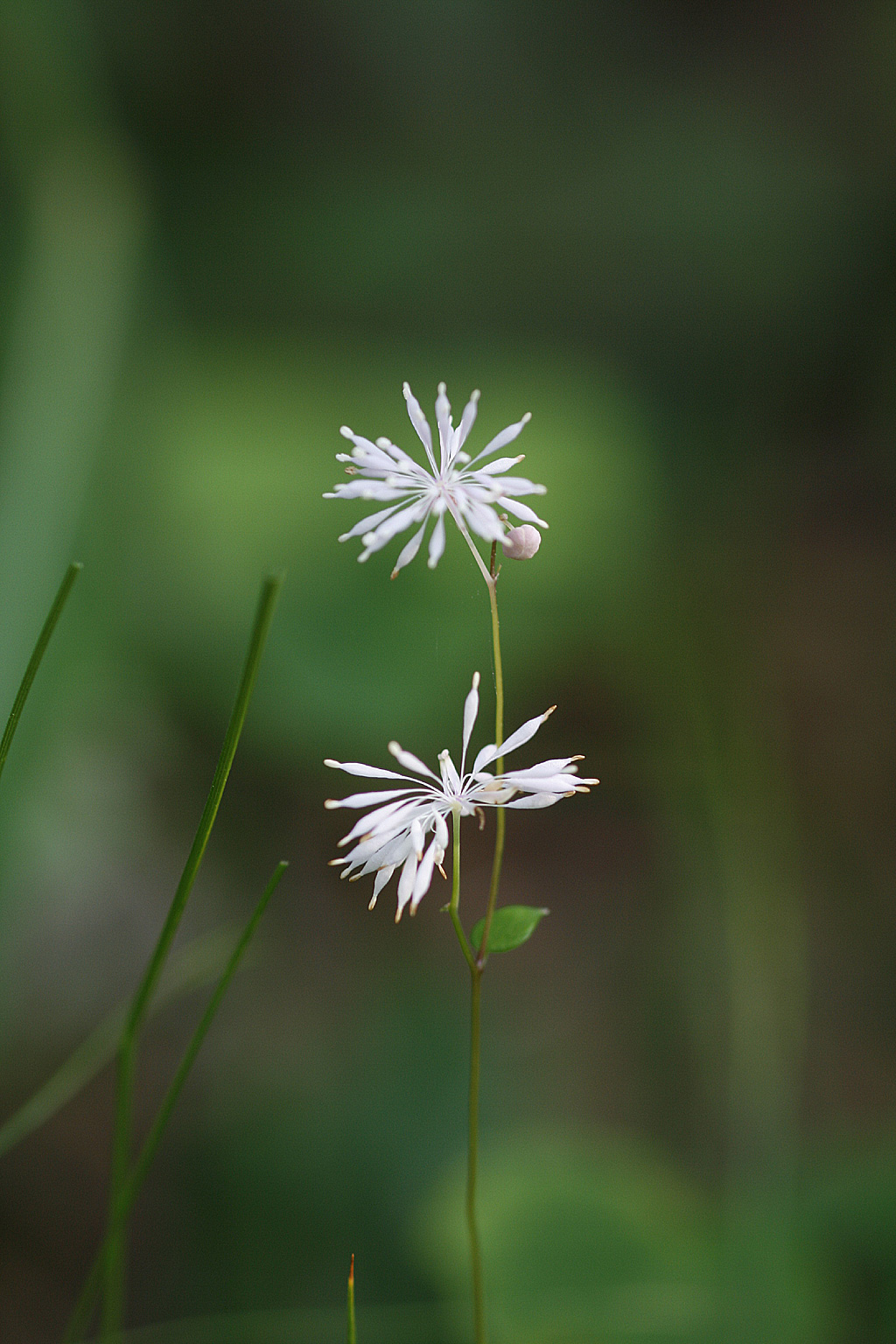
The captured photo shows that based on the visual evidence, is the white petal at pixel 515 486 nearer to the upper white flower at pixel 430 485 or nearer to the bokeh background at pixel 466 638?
the upper white flower at pixel 430 485

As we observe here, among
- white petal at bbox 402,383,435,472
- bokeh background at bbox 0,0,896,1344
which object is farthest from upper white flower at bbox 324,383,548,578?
bokeh background at bbox 0,0,896,1344

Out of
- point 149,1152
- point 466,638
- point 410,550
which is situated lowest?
point 149,1152

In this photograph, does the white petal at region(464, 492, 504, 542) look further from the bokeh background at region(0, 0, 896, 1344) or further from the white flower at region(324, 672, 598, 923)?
the bokeh background at region(0, 0, 896, 1344)

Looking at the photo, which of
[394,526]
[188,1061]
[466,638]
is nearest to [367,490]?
[394,526]

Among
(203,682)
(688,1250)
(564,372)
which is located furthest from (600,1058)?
(564,372)

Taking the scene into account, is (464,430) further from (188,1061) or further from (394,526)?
(188,1061)

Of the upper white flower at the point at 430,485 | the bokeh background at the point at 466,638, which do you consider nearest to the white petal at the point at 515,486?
the upper white flower at the point at 430,485

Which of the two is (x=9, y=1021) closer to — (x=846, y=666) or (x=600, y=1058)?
(x=600, y=1058)
